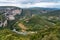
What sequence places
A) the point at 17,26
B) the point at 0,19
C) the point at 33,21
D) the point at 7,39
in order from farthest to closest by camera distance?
the point at 0,19, the point at 33,21, the point at 17,26, the point at 7,39

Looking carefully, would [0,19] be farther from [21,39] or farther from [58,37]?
[58,37]

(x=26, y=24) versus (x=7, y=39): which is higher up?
(x=7, y=39)

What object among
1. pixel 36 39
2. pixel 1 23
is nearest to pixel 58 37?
pixel 36 39

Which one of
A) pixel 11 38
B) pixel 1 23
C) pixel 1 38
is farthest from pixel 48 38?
pixel 1 23

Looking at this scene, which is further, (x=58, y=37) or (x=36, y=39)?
(x=36, y=39)

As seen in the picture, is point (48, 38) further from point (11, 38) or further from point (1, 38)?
point (1, 38)

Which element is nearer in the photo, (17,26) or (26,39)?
(26,39)

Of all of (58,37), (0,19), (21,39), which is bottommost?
(0,19)

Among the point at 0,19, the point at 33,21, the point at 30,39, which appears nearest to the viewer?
the point at 30,39

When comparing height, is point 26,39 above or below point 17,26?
above
